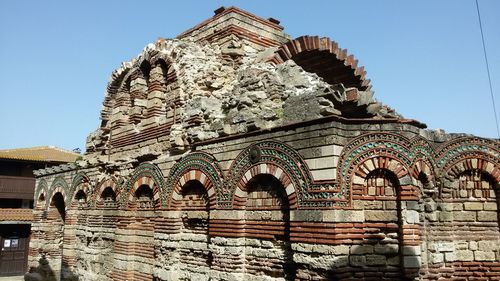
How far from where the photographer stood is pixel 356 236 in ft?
16.8

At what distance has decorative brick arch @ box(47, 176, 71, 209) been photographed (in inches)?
476

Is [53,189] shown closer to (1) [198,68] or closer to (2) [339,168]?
(1) [198,68]

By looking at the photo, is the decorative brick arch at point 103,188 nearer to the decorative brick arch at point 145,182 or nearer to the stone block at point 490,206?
the decorative brick arch at point 145,182

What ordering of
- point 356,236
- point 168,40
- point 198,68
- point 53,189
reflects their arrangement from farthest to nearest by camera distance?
1. point 53,189
2. point 168,40
3. point 198,68
4. point 356,236

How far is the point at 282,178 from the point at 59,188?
374 inches

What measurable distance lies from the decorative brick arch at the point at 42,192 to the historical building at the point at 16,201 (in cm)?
592

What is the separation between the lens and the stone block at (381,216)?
524 centimetres

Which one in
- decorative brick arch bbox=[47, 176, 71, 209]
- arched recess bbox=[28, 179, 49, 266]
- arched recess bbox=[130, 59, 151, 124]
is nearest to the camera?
arched recess bbox=[130, 59, 151, 124]

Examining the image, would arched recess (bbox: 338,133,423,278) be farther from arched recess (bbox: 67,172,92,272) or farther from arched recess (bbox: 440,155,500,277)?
arched recess (bbox: 67,172,92,272)

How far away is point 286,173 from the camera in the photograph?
5664 millimetres

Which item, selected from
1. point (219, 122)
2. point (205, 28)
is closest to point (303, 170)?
point (219, 122)

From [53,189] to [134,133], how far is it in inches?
210

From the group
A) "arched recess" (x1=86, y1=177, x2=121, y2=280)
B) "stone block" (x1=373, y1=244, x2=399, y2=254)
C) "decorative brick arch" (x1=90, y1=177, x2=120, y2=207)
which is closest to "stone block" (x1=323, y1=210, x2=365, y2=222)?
"stone block" (x1=373, y1=244, x2=399, y2=254)

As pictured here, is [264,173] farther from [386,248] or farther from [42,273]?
[42,273]
